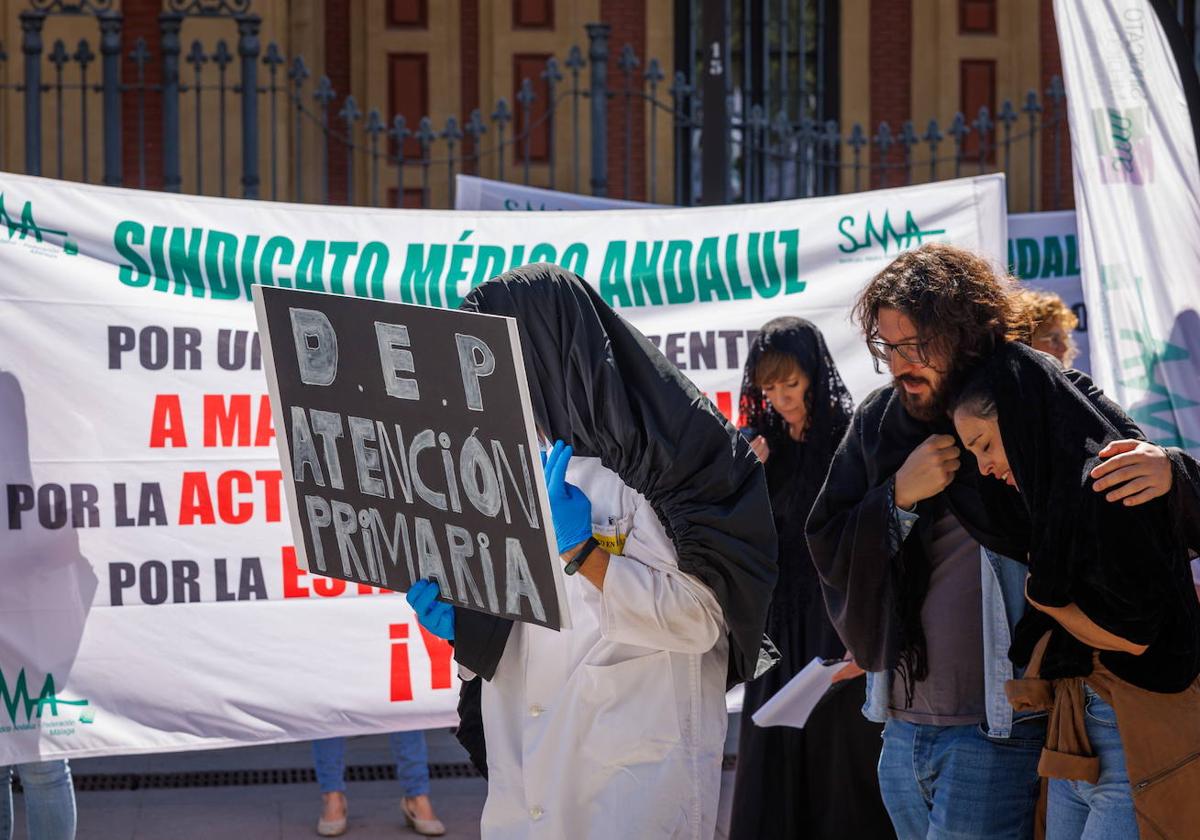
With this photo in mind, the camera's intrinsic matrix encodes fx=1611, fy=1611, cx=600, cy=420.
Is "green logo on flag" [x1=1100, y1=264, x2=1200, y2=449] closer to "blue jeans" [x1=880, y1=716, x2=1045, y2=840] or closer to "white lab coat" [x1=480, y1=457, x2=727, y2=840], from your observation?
"blue jeans" [x1=880, y1=716, x2=1045, y2=840]

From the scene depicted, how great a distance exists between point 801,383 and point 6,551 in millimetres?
2534

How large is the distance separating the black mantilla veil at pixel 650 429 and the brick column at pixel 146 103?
378 inches

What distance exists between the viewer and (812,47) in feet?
47.2

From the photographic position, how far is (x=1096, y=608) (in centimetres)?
299

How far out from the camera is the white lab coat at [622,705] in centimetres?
297

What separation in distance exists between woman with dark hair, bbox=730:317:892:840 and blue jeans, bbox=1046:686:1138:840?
1379mm

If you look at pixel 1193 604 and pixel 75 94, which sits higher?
pixel 75 94

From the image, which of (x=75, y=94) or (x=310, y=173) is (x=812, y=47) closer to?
(x=310, y=173)

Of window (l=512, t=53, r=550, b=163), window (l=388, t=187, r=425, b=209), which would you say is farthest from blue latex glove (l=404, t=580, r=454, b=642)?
window (l=388, t=187, r=425, b=209)

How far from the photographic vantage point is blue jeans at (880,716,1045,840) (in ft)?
11.3

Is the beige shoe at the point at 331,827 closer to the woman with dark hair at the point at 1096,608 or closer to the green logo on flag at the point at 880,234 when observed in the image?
the green logo on flag at the point at 880,234

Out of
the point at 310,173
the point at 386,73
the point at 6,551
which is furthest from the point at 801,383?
the point at 386,73

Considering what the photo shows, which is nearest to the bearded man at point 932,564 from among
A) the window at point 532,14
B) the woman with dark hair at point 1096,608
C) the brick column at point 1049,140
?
the woman with dark hair at point 1096,608

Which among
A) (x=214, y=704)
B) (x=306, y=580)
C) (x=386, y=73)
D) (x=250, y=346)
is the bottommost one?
(x=214, y=704)
